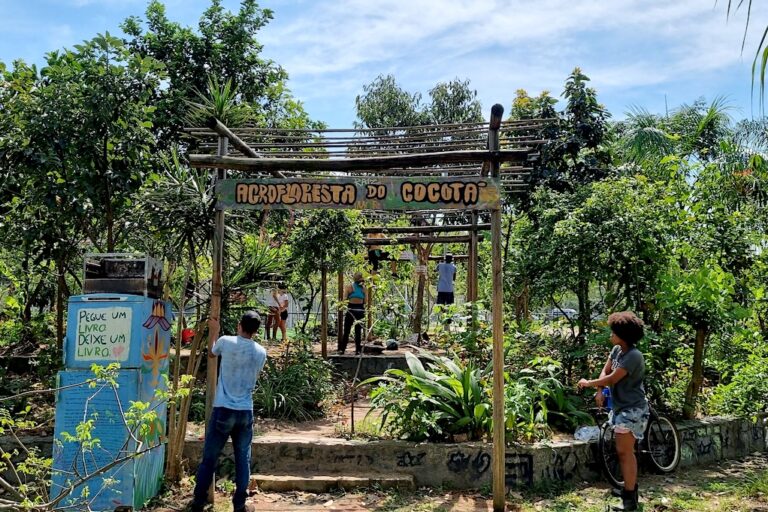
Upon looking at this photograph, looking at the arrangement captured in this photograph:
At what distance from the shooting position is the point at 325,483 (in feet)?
20.0

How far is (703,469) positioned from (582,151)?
5294 mm

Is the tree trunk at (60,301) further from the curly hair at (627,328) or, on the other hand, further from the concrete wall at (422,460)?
the curly hair at (627,328)

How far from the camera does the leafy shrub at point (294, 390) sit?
8062mm

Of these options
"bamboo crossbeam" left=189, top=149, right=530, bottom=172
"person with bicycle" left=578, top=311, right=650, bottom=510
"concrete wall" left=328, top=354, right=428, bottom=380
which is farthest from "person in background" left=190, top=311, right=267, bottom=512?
"concrete wall" left=328, top=354, right=428, bottom=380

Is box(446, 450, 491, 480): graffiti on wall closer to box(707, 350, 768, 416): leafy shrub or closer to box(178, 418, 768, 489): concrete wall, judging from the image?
box(178, 418, 768, 489): concrete wall

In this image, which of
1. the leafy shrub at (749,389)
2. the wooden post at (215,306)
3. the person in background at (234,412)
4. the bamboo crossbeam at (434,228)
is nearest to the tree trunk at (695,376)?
the leafy shrub at (749,389)

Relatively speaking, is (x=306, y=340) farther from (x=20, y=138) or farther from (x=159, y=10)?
(x=159, y=10)

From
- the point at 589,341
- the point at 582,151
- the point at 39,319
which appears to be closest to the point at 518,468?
the point at 589,341

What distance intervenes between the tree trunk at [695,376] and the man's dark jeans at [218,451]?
5116mm

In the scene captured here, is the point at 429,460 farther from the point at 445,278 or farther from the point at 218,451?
the point at 445,278

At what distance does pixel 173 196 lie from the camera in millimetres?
6098

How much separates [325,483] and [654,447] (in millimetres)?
3465

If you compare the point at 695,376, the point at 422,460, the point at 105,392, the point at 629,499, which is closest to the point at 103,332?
the point at 105,392

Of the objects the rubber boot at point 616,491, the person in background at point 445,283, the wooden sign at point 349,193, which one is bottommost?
the rubber boot at point 616,491
